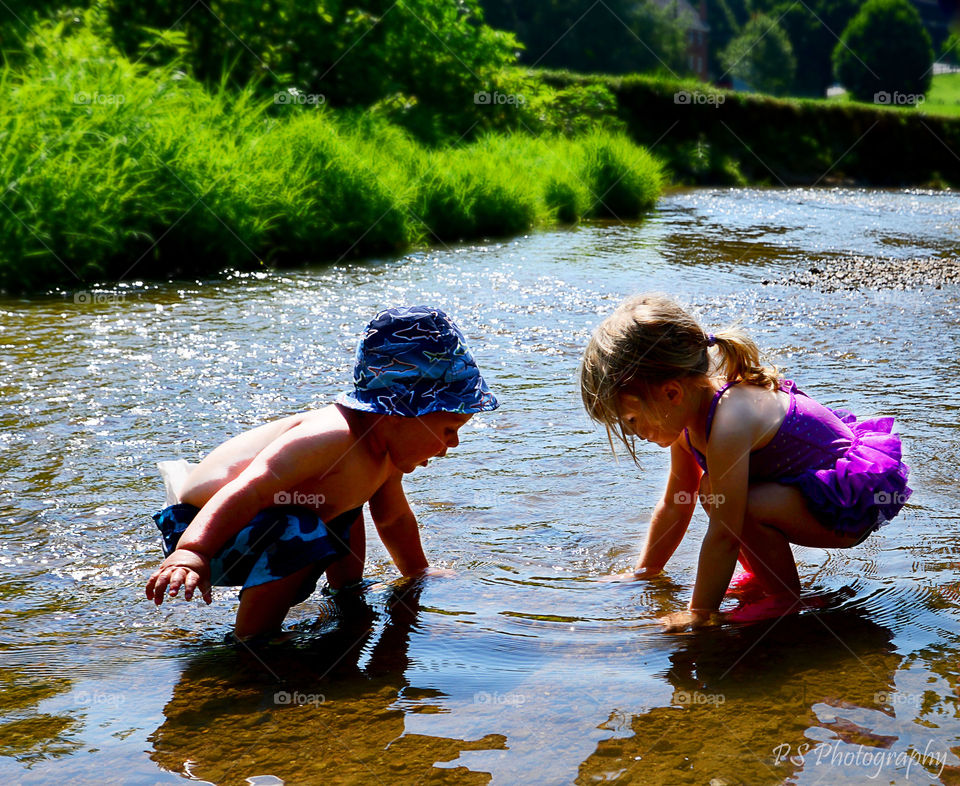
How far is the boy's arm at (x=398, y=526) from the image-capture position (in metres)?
2.75

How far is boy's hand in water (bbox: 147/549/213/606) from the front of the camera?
6.97ft

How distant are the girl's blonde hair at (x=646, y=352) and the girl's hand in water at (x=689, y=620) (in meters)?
0.44

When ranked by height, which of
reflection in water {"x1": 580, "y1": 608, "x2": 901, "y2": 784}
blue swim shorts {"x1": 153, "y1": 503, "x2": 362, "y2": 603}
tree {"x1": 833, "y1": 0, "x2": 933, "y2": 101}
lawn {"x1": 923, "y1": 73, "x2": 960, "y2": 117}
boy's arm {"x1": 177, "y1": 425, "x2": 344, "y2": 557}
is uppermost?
tree {"x1": 833, "y1": 0, "x2": 933, "y2": 101}

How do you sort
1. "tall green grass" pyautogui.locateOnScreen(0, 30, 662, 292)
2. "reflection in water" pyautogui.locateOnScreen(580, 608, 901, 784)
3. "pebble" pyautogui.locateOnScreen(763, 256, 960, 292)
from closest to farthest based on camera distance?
"reflection in water" pyautogui.locateOnScreen(580, 608, 901, 784)
"tall green grass" pyautogui.locateOnScreen(0, 30, 662, 292)
"pebble" pyautogui.locateOnScreen(763, 256, 960, 292)

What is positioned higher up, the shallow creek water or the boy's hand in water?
the boy's hand in water

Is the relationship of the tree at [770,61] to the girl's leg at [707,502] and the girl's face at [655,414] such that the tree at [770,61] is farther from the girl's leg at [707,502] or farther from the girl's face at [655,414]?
the girl's face at [655,414]

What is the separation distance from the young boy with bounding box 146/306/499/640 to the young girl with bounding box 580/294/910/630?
383mm

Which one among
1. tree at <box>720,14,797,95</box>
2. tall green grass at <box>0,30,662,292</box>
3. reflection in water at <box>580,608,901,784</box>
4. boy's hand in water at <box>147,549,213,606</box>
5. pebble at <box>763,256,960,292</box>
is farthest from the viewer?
tree at <box>720,14,797,95</box>

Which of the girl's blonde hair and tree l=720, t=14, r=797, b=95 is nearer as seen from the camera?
the girl's blonde hair

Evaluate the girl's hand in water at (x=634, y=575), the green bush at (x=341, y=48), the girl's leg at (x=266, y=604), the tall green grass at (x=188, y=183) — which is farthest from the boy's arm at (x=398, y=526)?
the green bush at (x=341, y=48)

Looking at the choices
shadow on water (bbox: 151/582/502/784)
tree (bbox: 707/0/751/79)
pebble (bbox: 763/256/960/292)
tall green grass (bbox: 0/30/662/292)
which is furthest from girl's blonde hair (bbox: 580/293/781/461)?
tree (bbox: 707/0/751/79)

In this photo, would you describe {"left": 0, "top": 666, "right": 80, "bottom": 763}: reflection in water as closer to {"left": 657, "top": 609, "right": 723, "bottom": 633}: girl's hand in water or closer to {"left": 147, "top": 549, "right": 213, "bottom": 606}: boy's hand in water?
{"left": 147, "top": 549, "right": 213, "bottom": 606}: boy's hand in water

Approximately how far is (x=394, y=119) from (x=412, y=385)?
36.0ft

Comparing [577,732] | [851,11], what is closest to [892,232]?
[577,732]
